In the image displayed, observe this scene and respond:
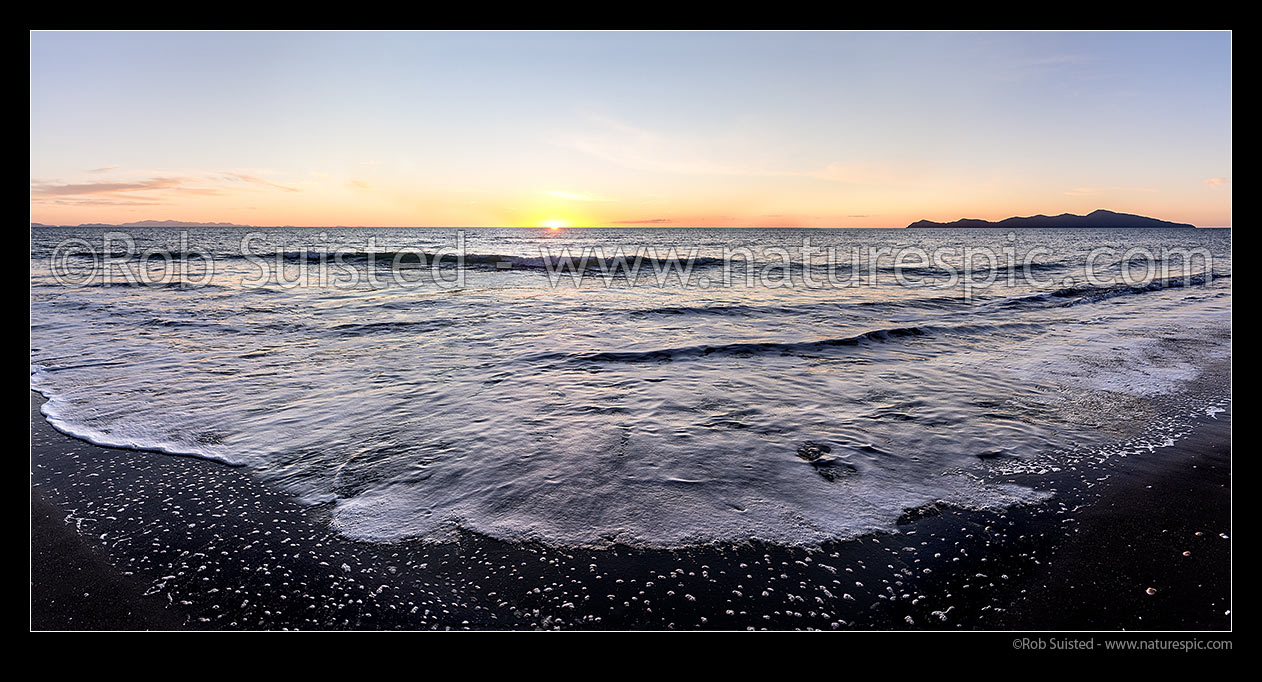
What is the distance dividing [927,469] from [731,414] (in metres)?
2.23

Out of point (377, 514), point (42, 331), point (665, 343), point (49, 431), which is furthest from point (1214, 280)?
point (42, 331)

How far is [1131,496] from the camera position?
4.47m

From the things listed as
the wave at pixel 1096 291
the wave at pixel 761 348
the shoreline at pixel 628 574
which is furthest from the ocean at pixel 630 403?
the wave at pixel 1096 291

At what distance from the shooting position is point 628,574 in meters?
3.45

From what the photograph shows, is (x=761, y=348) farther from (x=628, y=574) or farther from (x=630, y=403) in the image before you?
(x=628, y=574)

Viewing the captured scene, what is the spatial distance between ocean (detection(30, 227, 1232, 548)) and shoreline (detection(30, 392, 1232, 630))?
0.28 metres

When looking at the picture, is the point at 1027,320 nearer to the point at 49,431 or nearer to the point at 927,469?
the point at 927,469

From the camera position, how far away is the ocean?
4.43 metres

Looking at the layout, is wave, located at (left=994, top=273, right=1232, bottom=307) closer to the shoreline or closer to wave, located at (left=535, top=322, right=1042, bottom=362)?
wave, located at (left=535, top=322, right=1042, bottom=362)

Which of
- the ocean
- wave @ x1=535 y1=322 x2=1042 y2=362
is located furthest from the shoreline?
wave @ x1=535 y1=322 x2=1042 y2=362

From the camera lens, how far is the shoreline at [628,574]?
3094 millimetres

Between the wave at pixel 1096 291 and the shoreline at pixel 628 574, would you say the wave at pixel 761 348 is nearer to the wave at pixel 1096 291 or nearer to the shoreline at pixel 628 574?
the shoreline at pixel 628 574

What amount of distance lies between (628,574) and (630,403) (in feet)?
12.5

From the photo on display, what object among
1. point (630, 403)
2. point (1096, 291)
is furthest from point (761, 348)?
point (1096, 291)
